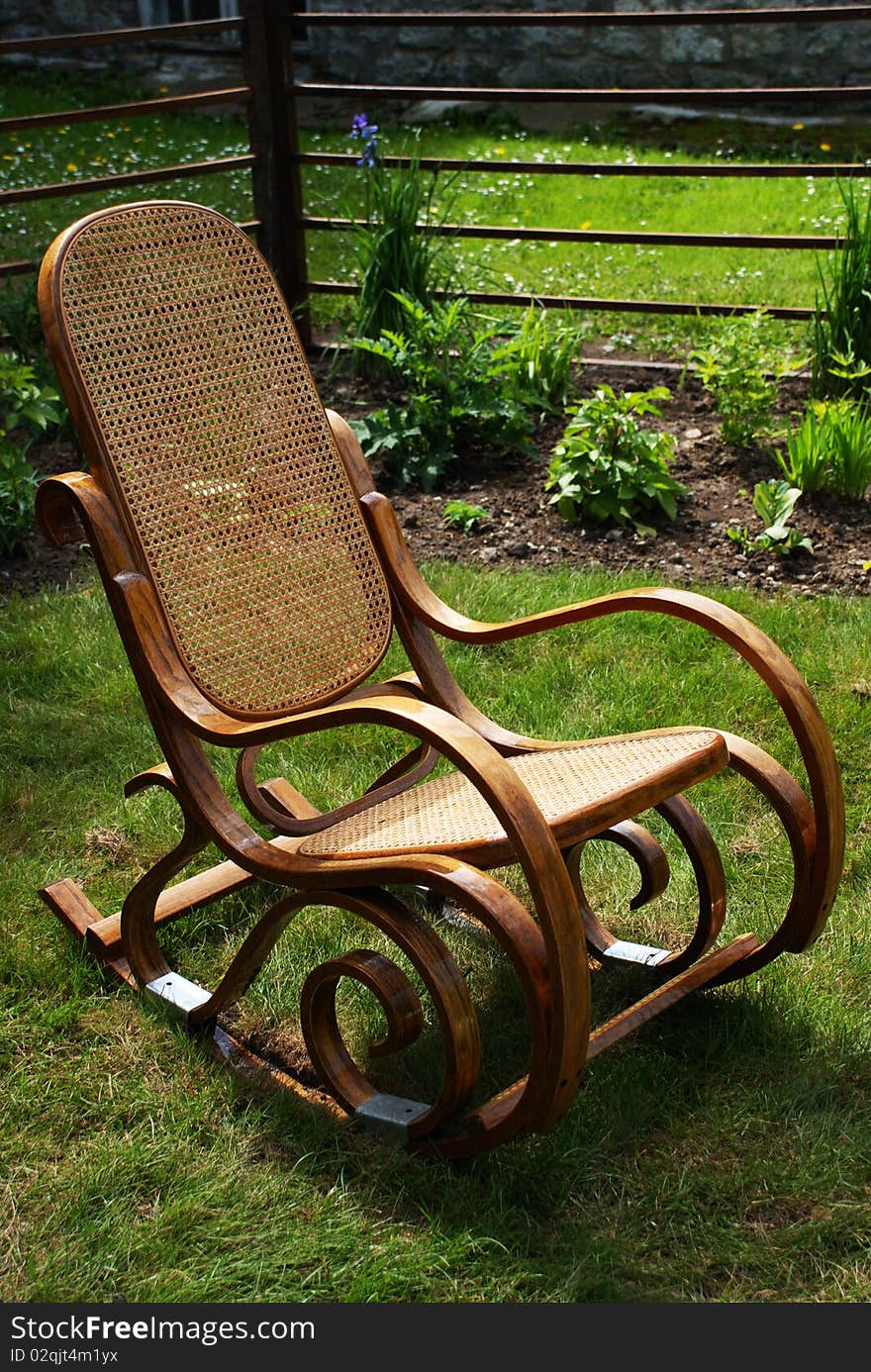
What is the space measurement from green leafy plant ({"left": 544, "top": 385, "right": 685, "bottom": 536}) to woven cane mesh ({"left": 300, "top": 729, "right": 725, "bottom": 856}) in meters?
1.90

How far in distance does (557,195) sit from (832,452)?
4504 mm

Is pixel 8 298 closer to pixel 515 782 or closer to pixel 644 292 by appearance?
pixel 644 292

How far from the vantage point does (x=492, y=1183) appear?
2166mm

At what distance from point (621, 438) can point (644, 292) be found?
2.57 metres

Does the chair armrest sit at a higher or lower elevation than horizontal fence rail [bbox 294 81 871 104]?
lower

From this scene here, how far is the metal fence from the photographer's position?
4.91m

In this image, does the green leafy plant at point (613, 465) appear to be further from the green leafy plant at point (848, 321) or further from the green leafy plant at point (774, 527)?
the green leafy plant at point (848, 321)

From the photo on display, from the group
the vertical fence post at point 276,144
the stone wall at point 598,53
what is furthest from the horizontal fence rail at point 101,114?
the stone wall at point 598,53

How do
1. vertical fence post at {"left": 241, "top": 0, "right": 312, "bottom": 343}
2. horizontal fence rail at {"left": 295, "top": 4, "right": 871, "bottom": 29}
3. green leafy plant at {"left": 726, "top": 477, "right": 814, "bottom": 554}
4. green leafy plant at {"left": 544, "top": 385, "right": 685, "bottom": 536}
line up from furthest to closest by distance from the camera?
vertical fence post at {"left": 241, "top": 0, "right": 312, "bottom": 343}
horizontal fence rail at {"left": 295, "top": 4, "right": 871, "bottom": 29}
green leafy plant at {"left": 544, "top": 385, "right": 685, "bottom": 536}
green leafy plant at {"left": 726, "top": 477, "right": 814, "bottom": 554}

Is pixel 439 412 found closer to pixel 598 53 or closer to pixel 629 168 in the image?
pixel 629 168

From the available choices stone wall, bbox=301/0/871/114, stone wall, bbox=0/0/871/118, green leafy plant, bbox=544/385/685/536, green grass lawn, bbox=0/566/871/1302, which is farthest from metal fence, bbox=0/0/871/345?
stone wall, bbox=301/0/871/114

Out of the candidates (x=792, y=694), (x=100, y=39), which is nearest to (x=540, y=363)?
(x=100, y=39)

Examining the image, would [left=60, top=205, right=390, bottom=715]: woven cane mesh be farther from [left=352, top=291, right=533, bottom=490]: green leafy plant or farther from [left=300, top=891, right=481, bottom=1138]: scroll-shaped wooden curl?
[left=352, top=291, right=533, bottom=490]: green leafy plant

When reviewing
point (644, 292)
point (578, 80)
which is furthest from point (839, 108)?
point (644, 292)
